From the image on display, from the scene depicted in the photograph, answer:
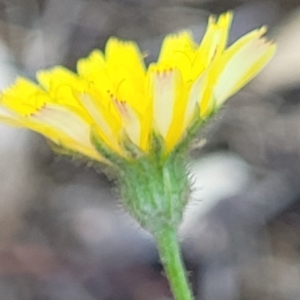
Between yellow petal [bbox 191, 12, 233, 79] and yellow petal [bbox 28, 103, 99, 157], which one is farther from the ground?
yellow petal [bbox 191, 12, 233, 79]

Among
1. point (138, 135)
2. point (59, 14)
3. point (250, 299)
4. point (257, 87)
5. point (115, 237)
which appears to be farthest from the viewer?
point (59, 14)

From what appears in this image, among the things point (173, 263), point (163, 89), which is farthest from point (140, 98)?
point (173, 263)

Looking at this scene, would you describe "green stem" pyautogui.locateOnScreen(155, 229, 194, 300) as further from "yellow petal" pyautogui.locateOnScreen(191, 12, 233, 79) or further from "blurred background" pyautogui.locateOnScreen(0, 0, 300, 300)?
"blurred background" pyautogui.locateOnScreen(0, 0, 300, 300)

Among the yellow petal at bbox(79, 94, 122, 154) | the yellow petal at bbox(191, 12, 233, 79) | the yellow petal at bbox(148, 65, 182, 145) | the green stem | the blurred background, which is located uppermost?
the blurred background

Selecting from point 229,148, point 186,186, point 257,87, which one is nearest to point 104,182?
point 229,148

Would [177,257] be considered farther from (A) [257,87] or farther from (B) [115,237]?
(A) [257,87]

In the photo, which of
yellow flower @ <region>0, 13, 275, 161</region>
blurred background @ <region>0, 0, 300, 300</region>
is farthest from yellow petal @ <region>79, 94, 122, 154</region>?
blurred background @ <region>0, 0, 300, 300</region>

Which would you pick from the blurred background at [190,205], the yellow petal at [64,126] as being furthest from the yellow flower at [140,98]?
the blurred background at [190,205]

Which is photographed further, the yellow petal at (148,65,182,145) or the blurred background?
the blurred background
